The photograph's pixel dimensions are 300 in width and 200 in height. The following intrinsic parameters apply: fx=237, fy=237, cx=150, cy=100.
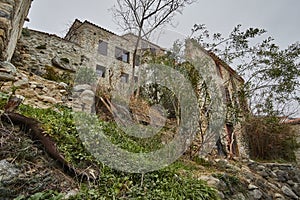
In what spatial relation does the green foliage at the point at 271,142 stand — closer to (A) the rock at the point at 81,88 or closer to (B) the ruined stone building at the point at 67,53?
(B) the ruined stone building at the point at 67,53

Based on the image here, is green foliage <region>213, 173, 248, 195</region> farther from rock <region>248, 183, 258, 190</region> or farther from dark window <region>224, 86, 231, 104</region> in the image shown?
→ dark window <region>224, 86, 231, 104</region>

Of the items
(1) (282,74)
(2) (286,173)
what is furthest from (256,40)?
(2) (286,173)

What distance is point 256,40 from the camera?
6.41 meters

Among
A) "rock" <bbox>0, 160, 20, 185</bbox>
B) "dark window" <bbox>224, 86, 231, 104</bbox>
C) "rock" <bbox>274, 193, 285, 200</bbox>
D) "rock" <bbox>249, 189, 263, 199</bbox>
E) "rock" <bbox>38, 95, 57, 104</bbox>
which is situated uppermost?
"dark window" <bbox>224, 86, 231, 104</bbox>

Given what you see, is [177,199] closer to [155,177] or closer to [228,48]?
[155,177]

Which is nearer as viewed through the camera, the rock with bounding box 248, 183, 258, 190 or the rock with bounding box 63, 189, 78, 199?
the rock with bounding box 63, 189, 78, 199

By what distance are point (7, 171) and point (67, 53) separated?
24.7 feet

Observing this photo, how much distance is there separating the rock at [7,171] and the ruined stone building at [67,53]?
1848mm

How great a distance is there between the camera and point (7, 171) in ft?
6.16

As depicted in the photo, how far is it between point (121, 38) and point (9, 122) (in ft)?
38.1

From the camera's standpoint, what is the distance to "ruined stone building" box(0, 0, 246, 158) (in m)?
4.25

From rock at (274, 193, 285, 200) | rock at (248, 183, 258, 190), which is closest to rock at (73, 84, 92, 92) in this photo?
rock at (248, 183, 258, 190)

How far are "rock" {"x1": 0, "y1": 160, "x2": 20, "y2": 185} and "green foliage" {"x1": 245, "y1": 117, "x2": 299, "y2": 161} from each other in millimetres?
7542

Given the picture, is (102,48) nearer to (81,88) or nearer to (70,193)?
(81,88)
